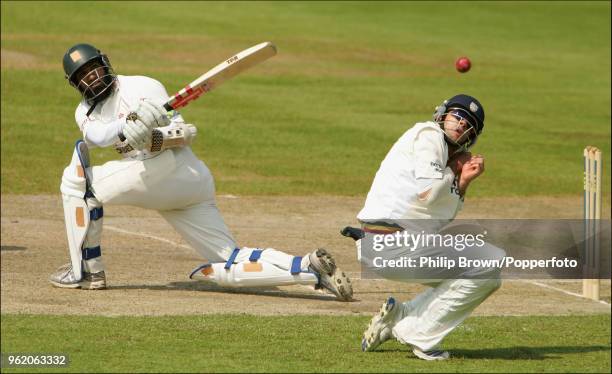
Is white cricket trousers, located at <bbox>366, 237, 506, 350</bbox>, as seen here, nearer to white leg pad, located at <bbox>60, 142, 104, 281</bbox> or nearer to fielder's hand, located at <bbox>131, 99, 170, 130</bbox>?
fielder's hand, located at <bbox>131, 99, 170, 130</bbox>

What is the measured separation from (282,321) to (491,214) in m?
7.55

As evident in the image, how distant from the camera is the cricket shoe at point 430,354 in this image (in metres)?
7.95

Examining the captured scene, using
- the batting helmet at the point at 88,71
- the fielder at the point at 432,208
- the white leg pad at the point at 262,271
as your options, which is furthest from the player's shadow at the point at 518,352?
the batting helmet at the point at 88,71

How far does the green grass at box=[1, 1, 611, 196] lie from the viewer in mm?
19078

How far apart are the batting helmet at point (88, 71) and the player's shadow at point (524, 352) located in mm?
3625

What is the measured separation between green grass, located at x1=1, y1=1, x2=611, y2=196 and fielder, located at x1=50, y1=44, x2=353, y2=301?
6.60 m

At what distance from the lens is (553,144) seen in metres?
22.0

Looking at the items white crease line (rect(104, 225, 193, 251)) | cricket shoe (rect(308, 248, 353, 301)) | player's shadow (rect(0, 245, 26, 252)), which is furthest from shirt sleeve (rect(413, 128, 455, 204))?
player's shadow (rect(0, 245, 26, 252))

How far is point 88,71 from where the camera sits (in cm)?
1000

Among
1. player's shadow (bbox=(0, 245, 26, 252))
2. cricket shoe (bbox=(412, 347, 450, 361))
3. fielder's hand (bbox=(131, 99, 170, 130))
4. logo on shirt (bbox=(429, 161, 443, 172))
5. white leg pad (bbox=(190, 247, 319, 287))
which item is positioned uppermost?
fielder's hand (bbox=(131, 99, 170, 130))

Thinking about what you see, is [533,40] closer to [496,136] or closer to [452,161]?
[496,136]

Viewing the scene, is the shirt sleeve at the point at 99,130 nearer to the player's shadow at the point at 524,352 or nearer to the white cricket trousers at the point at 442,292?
the white cricket trousers at the point at 442,292

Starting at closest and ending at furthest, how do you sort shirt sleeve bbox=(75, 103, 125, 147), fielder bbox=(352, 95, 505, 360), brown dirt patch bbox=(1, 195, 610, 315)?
fielder bbox=(352, 95, 505, 360) → shirt sleeve bbox=(75, 103, 125, 147) → brown dirt patch bbox=(1, 195, 610, 315)

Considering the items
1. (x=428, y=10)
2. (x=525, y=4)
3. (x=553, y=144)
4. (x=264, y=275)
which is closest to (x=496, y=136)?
(x=553, y=144)
